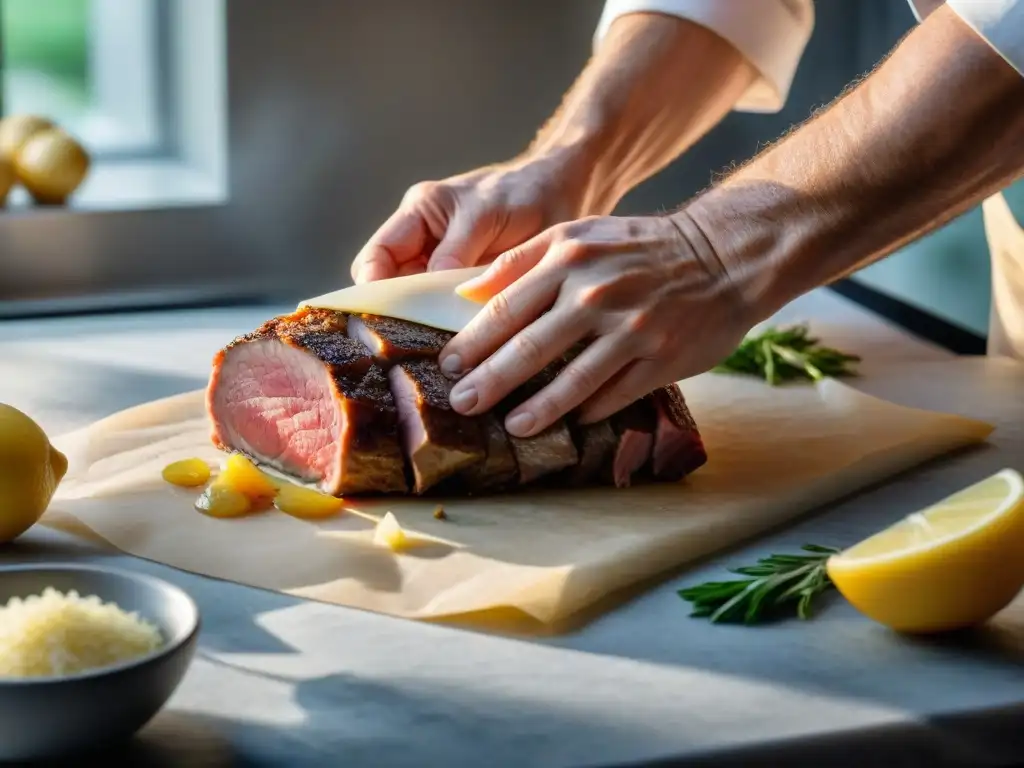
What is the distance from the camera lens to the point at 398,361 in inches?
71.3

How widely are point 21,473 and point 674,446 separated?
0.80 metres

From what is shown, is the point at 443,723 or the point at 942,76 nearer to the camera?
the point at 443,723

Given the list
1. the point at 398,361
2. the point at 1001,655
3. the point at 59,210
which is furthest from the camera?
the point at 59,210

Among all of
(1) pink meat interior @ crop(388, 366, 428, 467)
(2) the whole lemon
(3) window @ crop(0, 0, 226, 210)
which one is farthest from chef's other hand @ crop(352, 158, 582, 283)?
(3) window @ crop(0, 0, 226, 210)

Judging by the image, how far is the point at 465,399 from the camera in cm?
176

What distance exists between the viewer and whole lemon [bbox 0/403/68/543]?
1.52 metres

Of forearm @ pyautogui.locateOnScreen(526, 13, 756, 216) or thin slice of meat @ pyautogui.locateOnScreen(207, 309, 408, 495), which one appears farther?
forearm @ pyautogui.locateOnScreen(526, 13, 756, 216)

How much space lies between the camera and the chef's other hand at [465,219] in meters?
2.19

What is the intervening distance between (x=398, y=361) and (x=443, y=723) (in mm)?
689

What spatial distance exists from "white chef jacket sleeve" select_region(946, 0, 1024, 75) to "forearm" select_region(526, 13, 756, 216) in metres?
0.81

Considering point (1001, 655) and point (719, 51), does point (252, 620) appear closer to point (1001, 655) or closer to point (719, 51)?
point (1001, 655)

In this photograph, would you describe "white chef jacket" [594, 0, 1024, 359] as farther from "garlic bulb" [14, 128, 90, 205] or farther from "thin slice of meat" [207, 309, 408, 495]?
"garlic bulb" [14, 128, 90, 205]

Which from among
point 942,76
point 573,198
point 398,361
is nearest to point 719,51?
point 573,198

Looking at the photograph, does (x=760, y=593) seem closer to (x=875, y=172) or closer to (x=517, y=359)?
(x=517, y=359)
